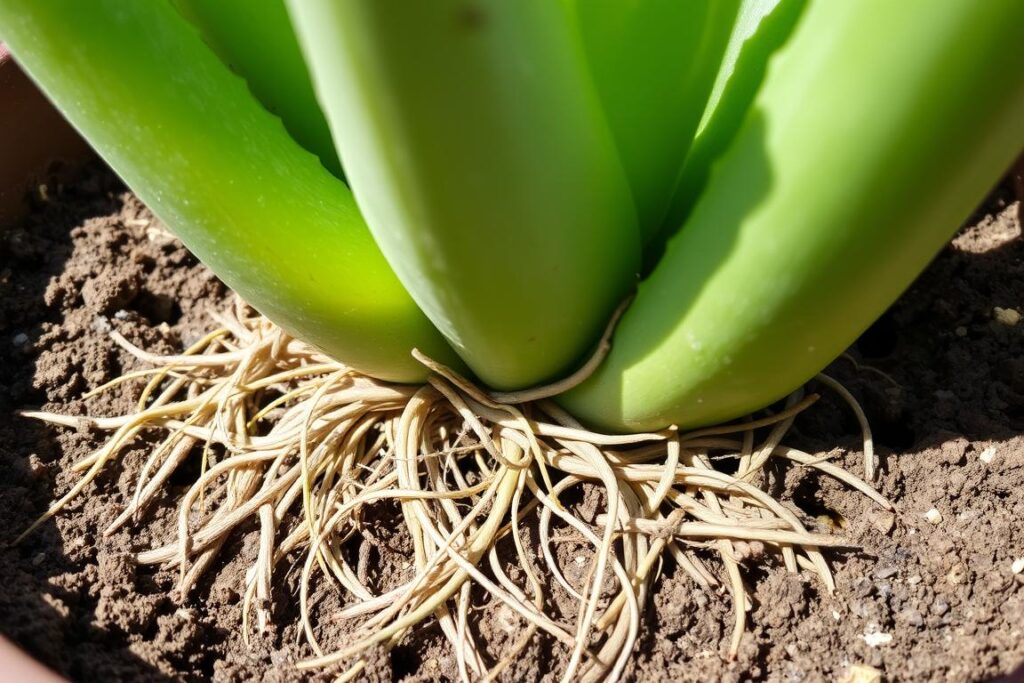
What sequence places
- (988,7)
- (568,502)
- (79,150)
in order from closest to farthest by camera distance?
(988,7), (568,502), (79,150)

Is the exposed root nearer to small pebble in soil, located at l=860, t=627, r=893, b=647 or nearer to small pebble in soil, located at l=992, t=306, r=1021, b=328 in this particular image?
small pebble in soil, located at l=860, t=627, r=893, b=647

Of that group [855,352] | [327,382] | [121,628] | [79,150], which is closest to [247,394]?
[327,382]

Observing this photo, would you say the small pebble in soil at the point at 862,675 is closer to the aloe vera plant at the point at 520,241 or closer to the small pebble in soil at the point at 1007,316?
the aloe vera plant at the point at 520,241

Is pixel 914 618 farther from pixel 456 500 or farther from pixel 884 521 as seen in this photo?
pixel 456 500

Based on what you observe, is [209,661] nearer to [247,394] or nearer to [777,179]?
[247,394]

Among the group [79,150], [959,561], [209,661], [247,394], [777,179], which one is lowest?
[959,561]

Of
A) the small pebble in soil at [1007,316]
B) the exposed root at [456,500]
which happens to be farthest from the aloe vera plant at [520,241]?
the small pebble in soil at [1007,316]
